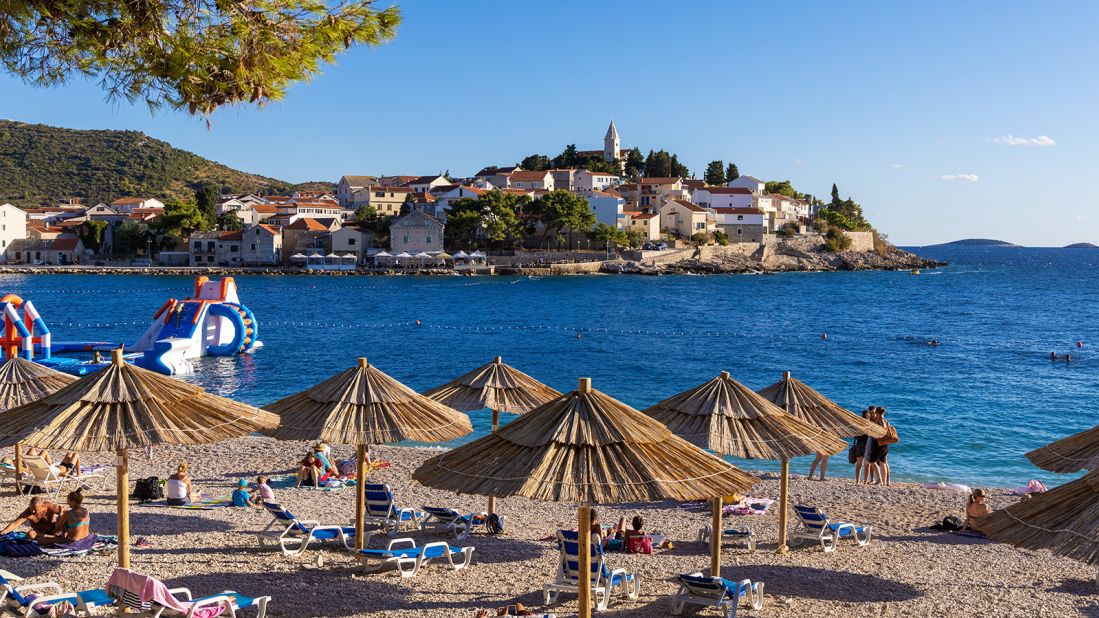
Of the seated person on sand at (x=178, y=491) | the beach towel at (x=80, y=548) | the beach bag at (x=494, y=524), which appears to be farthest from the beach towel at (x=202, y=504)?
the beach bag at (x=494, y=524)

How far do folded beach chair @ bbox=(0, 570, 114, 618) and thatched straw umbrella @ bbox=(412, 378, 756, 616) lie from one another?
309 cm

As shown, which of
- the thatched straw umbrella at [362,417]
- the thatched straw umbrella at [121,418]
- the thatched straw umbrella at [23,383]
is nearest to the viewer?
the thatched straw umbrella at [121,418]

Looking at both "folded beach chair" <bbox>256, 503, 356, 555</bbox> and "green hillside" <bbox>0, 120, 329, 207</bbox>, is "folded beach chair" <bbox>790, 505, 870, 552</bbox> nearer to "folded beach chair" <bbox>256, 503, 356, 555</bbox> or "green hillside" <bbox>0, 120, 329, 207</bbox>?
"folded beach chair" <bbox>256, 503, 356, 555</bbox>

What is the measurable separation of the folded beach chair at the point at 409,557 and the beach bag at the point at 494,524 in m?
1.31

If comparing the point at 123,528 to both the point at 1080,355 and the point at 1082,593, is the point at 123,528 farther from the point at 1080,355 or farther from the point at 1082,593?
the point at 1080,355

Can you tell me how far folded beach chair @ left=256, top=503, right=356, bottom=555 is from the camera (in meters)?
10.2

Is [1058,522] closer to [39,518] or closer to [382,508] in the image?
[382,508]

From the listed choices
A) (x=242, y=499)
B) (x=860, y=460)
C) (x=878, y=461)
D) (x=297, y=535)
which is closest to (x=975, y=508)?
(x=878, y=461)

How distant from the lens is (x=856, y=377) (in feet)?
111

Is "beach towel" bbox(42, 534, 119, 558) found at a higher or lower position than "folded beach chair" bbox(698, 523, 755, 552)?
higher

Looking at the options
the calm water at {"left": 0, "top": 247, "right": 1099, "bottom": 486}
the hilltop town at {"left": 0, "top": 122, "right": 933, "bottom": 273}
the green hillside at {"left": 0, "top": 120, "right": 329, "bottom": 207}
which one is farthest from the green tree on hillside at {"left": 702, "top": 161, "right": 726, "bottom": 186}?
the green hillside at {"left": 0, "top": 120, "right": 329, "bottom": 207}

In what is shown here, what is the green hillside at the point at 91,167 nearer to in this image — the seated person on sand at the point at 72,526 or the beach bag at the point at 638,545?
the seated person on sand at the point at 72,526

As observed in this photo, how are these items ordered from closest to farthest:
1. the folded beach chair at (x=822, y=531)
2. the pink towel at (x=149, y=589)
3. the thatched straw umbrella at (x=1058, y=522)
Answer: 1. the thatched straw umbrella at (x=1058, y=522)
2. the pink towel at (x=149, y=589)
3. the folded beach chair at (x=822, y=531)

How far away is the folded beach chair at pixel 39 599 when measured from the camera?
771cm
